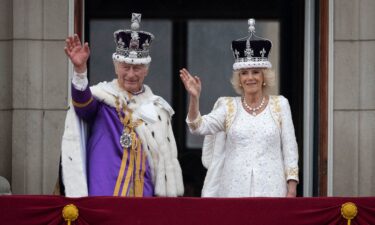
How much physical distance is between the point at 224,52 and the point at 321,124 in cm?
261

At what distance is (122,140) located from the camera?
962 centimetres

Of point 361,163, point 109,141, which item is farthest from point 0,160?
point 361,163

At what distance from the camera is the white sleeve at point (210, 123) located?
31.8 feet

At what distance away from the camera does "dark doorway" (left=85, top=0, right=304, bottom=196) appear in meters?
13.6

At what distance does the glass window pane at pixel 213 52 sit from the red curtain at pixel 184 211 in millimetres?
5062

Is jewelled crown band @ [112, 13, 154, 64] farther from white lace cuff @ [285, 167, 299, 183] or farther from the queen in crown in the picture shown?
white lace cuff @ [285, 167, 299, 183]

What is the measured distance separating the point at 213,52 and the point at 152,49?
23.6 inches

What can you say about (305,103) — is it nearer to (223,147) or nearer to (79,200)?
(223,147)

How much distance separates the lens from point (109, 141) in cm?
964

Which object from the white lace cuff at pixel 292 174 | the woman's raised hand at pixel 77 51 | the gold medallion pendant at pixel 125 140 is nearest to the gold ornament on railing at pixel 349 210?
the white lace cuff at pixel 292 174

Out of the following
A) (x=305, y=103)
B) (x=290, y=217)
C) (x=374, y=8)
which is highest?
(x=374, y=8)

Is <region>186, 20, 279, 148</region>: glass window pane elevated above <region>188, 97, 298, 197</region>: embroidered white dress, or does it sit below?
above

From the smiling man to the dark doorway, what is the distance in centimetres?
368

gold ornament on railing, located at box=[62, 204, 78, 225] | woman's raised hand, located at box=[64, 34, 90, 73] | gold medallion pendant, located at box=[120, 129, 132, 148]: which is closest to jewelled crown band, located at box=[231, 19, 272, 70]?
gold medallion pendant, located at box=[120, 129, 132, 148]
